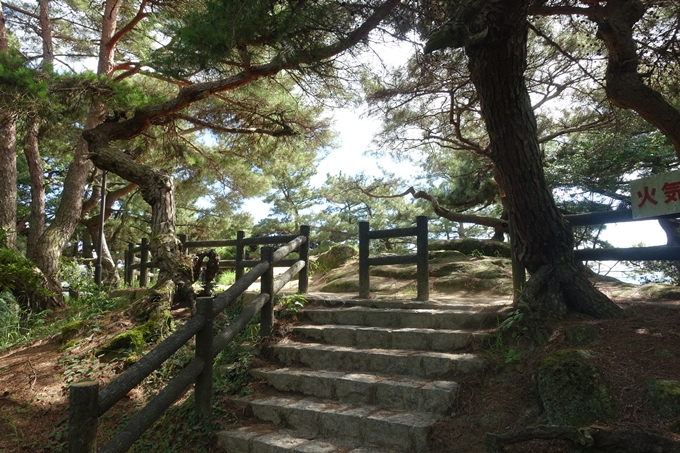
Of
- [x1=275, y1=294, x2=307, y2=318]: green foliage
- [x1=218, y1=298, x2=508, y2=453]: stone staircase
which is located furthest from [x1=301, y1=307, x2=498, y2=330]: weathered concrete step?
[x1=275, y1=294, x2=307, y2=318]: green foliage

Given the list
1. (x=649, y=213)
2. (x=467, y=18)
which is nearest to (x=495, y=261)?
(x=649, y=213)

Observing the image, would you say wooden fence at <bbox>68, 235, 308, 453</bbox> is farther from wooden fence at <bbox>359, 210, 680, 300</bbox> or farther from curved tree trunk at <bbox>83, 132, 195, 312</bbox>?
curved tree trunk at <bbox>83, 132, 195, 312</bbox>

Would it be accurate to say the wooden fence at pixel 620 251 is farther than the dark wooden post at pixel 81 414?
Yes

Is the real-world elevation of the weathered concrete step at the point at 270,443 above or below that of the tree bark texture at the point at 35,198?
below

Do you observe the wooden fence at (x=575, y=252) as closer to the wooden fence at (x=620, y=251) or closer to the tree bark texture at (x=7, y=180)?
the wooden fence at (x=620, y=251)

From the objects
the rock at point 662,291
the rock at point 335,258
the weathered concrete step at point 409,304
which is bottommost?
the weathered concrete step at point 409,304

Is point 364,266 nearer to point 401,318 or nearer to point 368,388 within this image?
point 401,318

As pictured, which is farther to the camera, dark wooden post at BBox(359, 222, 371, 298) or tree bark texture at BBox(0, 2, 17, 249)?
tree bark texture at BBox(0, 2, 17, 249)

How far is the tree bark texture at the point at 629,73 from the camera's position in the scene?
5.28 meters

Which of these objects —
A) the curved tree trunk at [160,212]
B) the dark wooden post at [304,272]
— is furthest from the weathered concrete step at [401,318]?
the curved tree trunk at [160,212]

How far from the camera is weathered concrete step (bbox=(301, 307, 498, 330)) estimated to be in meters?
4.71

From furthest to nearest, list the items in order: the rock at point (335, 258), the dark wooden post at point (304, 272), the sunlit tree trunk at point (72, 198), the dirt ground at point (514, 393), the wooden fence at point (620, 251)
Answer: the rock at point (335, 258)
the sunlit tree trunk at point (72, 198)
the dark wooden post at point (304, 272)
the wooden fence at point (620, 251)
the dirt ground at point (514, 393)

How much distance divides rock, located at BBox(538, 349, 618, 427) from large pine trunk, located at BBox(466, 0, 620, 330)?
0.92 m

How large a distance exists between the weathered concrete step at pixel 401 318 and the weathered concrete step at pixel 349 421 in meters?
1.36
